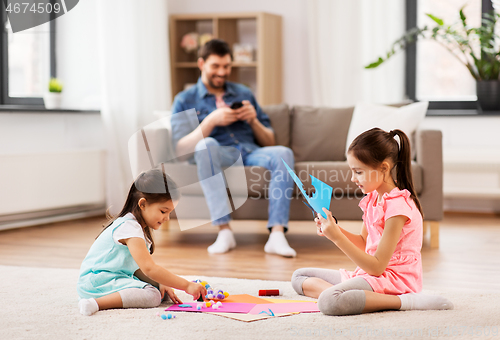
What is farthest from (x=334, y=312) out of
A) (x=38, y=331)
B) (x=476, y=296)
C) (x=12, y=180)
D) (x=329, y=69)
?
(x=329, y=69)

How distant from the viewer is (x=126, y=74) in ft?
12.6

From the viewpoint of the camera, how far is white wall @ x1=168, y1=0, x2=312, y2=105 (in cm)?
443

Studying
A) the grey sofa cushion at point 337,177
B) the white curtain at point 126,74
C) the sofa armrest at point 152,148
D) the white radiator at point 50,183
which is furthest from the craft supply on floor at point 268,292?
the white curtain at point 126,74

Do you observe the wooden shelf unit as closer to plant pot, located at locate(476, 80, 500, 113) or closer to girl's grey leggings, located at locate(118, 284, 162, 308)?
plant pot, located at locate(476, 80, 500, 113)

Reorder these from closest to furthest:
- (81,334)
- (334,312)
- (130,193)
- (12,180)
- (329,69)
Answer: (81,334) → (334,312) → (130,193) → (12,180) → (329,69)

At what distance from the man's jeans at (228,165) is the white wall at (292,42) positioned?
183 centimetres

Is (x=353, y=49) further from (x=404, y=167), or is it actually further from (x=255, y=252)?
(x=404, y=167)

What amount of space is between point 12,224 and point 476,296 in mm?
2558

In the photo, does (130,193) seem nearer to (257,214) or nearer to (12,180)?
(257,214)

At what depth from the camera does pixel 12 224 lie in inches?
126

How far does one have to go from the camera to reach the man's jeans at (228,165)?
8.48 ft

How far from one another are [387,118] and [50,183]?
202 cm

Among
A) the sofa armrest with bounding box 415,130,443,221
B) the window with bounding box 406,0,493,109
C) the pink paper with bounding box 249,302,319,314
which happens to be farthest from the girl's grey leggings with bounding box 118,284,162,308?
the window with bounding box 406,0,493,109

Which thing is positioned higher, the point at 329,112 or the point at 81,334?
the point at 329,112
